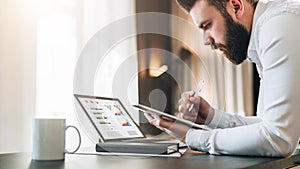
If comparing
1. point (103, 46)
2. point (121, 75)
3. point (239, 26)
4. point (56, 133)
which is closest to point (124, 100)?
point (121, 75)

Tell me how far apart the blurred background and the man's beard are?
0.08 m

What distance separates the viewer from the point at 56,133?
917 millimetres

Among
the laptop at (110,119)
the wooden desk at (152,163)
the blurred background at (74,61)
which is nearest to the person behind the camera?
the wooden desk at (152,163)

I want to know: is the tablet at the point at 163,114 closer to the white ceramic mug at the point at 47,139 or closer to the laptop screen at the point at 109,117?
the laptop screen at the point at 109,117

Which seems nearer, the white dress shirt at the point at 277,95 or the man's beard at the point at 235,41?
the white dress shirt at the point at 277,95

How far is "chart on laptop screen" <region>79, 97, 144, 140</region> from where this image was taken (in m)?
1.12

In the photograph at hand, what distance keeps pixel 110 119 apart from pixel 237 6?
0.51 meters

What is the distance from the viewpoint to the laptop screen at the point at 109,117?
3.67ft

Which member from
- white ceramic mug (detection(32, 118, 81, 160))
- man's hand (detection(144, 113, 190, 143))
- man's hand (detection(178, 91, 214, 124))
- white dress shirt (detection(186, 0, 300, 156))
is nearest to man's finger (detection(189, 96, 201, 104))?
man's hand (detection(178, 91, 214, 124))

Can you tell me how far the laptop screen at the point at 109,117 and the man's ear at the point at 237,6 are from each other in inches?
17.7

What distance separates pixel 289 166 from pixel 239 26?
1.53 feet

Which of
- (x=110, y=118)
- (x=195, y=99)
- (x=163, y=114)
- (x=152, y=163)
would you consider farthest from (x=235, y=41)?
(x=152, y=163)

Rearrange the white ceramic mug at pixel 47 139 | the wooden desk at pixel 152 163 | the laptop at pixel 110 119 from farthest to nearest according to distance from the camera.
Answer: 1. the laptop at pixel 110 119
2. the white ceramic mug at pixel 47 139
3. the wooden desk at pixel 152 163

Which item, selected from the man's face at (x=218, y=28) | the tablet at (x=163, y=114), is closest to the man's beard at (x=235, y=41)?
the man's face at (x=218, y=28)
